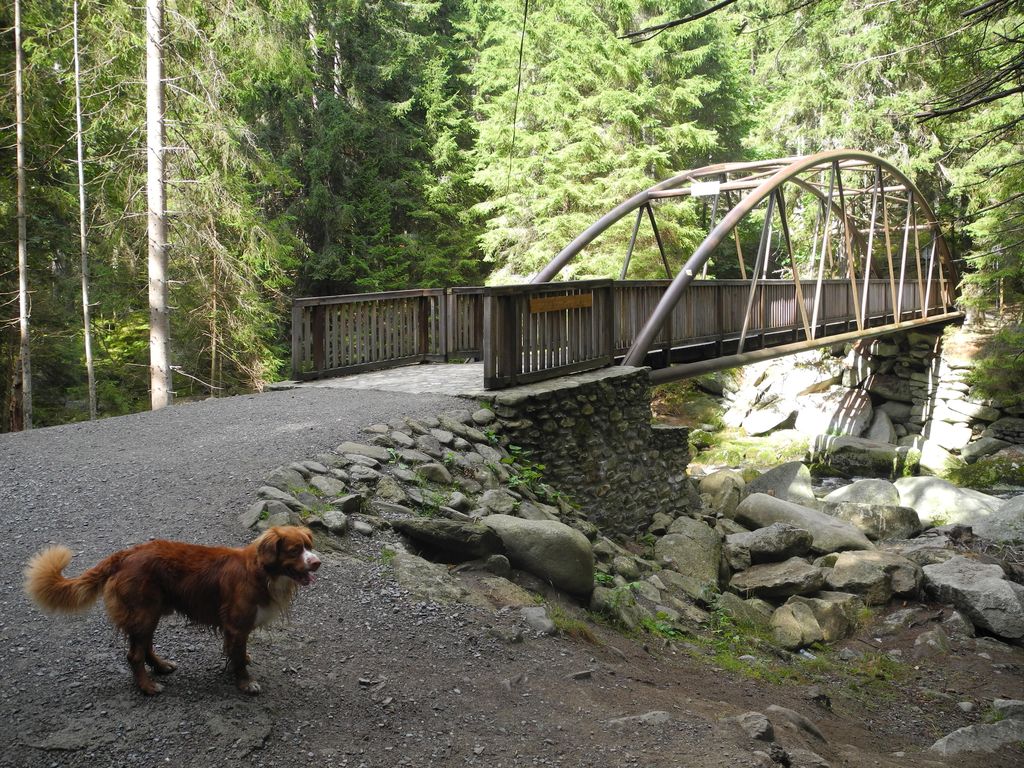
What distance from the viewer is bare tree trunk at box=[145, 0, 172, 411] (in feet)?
39.2

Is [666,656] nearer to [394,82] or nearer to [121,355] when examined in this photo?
[121,355]

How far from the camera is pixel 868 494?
40.6ft

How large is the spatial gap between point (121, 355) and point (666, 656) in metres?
15.1

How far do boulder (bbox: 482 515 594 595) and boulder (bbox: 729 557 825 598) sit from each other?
117 inches

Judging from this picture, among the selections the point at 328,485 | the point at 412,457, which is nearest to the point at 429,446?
the point at 412,457

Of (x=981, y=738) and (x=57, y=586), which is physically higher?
(x=57, y=586)

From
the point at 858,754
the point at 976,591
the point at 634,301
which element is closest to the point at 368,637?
the point at 858,754

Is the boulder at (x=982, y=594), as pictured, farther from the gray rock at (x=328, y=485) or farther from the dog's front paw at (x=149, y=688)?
the dog's front paw at (x=149, y=688)

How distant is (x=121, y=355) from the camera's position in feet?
56.3

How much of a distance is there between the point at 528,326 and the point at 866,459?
39.3 feet

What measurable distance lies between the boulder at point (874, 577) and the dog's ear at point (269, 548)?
6.62 metres

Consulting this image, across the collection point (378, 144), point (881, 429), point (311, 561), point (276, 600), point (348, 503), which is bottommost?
point (881, 429)

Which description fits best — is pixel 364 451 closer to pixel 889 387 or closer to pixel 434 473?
pixel 434 473

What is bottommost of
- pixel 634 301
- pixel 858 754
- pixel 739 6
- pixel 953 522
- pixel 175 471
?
pixel 953 522
